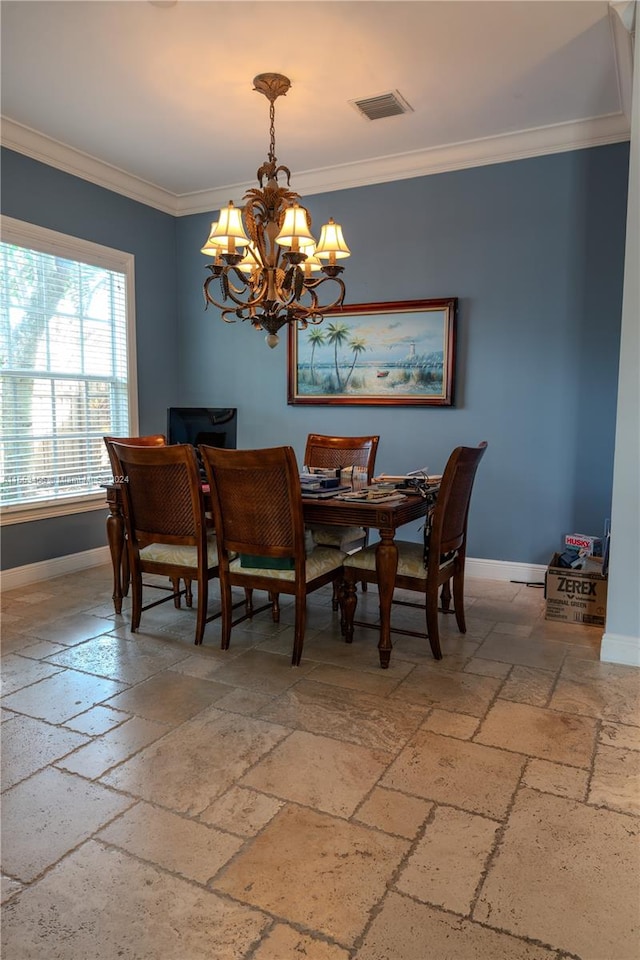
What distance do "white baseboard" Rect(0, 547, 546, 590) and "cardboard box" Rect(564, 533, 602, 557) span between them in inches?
16.9

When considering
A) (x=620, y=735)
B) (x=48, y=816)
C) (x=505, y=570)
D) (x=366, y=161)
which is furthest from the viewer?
(x=366, y=161)

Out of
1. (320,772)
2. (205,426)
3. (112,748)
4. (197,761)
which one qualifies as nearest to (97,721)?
(112,748)

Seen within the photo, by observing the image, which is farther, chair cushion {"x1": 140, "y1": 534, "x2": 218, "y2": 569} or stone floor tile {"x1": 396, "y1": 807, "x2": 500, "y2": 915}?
chair cushion {"x1": 140, "y1": 534, "x2": 218, "y2": 569}

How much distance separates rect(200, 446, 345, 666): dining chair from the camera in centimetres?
257

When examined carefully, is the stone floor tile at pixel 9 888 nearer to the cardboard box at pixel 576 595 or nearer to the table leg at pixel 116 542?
the table leg at pixel 116 542

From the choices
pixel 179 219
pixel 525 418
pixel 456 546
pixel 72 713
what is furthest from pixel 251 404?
pixel 72 713

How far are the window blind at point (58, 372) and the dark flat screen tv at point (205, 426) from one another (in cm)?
102

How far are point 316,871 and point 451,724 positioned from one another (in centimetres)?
86

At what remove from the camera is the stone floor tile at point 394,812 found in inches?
66.9

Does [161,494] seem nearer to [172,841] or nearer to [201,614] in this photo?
[201,614]

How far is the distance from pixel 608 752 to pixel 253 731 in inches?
47.8

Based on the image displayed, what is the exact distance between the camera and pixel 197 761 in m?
2.01

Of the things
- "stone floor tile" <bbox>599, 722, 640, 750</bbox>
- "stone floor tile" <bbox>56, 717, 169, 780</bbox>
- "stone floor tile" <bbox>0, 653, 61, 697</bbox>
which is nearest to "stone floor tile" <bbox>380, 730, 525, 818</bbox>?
"stone floor tile" <bbox>599, 722, 640, 750</bbox>

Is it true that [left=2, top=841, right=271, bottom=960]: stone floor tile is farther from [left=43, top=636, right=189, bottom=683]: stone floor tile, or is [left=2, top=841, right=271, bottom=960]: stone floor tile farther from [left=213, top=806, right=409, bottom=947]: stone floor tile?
[left=43, top=636, right=189, bottom=683]: stone floor tile
